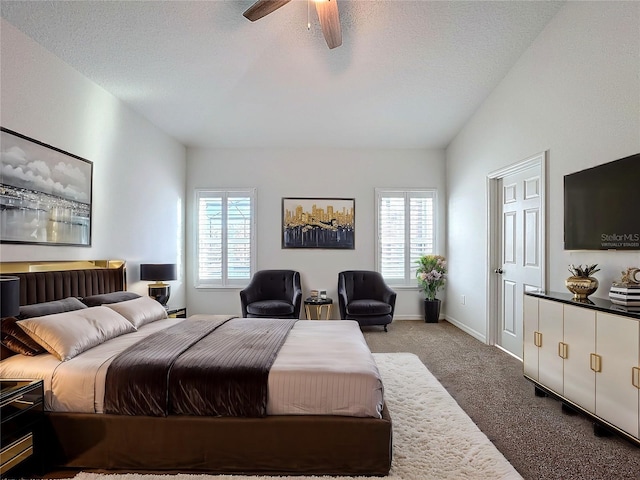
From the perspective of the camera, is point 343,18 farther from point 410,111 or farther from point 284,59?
point 410,111

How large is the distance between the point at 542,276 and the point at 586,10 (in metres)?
2.35

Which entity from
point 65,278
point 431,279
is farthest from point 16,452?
point 431,279

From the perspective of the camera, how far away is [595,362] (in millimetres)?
2570

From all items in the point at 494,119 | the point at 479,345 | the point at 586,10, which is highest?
the point at 586,10

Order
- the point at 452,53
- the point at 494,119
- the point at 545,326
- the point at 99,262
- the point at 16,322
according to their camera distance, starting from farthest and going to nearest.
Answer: the point at 494,119 → the point at 452,53 → the point at 99,262 → the point at 545,326 → the point at 16,322

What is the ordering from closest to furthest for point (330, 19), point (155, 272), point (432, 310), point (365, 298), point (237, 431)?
A: point (237, 431)
point (330, 19)
point (155, 272)
point (365, 298)
point (432, 310)

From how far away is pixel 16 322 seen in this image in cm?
245

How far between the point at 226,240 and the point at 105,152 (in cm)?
256

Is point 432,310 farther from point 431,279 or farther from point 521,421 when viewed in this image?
point 521,421

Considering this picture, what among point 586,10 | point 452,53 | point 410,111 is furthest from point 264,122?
point 586,10

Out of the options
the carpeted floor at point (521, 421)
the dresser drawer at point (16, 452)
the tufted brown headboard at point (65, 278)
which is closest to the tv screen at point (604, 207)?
the carpeted floor at point (521, 421)

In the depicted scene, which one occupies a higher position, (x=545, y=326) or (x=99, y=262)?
(x=99, y=262)

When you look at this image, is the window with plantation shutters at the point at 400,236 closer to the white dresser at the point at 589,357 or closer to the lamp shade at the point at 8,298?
the white dresser at the point at 589,357

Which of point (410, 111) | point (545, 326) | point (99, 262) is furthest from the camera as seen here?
point (410, 111)
